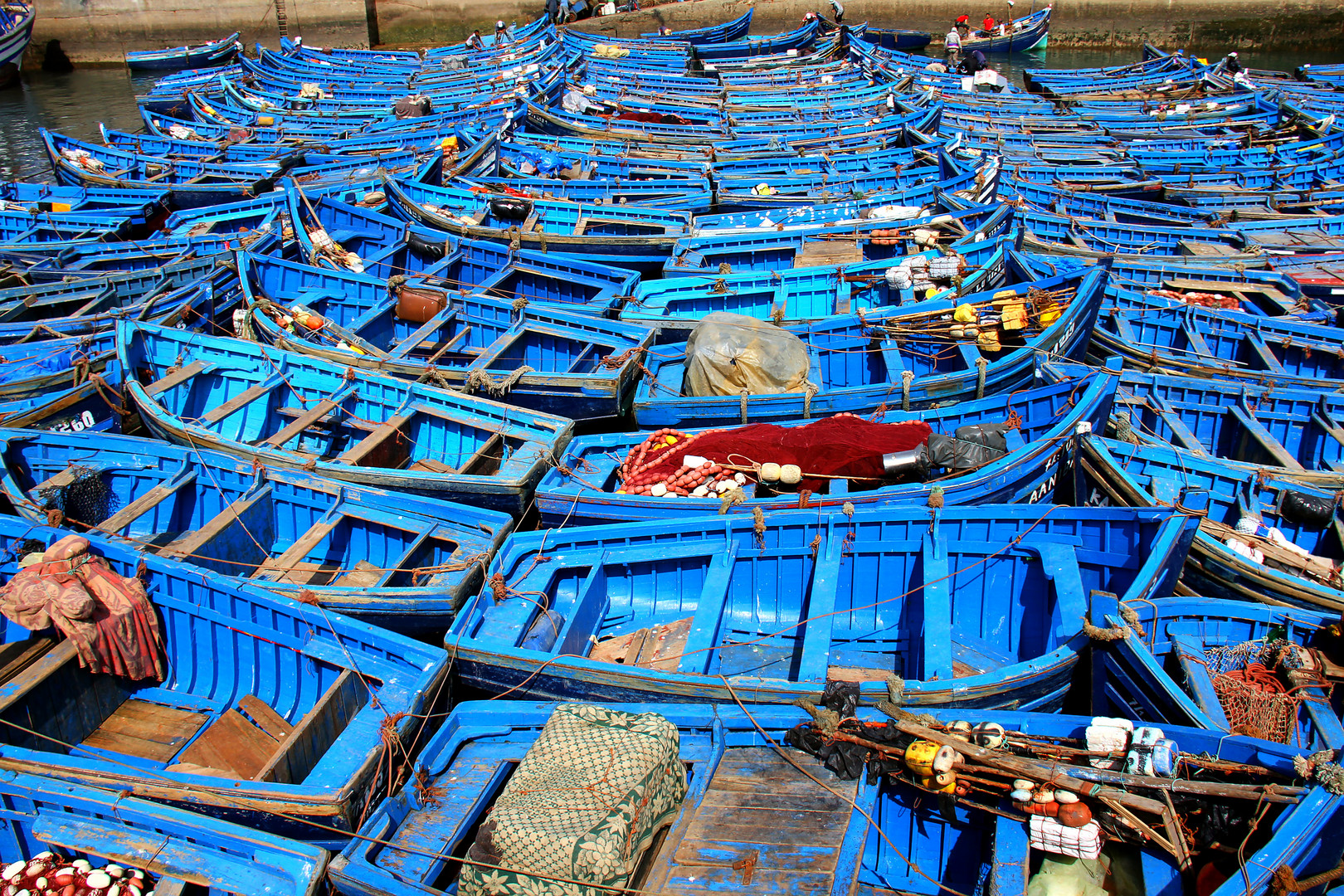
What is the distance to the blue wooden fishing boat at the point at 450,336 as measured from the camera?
1198 cm

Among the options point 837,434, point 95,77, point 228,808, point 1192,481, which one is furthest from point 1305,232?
point 95,77

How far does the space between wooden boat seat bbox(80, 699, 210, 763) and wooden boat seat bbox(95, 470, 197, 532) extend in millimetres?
1861

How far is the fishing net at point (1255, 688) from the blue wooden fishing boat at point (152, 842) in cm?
708

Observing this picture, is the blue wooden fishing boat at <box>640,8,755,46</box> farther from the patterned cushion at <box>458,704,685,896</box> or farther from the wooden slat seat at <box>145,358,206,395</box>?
the patterned cushion at <box>458,704,685,896</box>

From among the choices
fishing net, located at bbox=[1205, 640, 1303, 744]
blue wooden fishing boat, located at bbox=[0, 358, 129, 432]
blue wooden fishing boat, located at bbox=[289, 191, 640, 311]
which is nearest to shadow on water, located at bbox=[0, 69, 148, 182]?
blue wooden fishing boat, located at bbox=[289, 191, 640, 311]

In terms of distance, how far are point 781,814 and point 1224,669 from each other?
432cm

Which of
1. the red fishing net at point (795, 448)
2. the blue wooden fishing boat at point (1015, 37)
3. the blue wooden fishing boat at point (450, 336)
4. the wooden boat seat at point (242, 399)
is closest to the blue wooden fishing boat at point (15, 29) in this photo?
the blue wooden fishing boat at point (450, 336)

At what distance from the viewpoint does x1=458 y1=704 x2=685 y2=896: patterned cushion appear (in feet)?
17.6

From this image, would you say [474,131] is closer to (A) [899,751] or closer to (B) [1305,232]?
(B) [1305,232]

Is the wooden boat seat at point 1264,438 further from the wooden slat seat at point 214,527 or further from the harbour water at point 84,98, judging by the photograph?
the harbour water at point 84,98

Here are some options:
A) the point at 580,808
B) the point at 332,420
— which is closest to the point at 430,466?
the point at 332,420

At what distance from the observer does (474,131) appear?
23.9m

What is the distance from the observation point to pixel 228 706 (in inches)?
327

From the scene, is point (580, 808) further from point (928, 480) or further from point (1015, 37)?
point (1015, 37)
